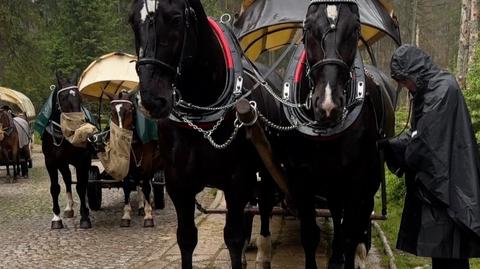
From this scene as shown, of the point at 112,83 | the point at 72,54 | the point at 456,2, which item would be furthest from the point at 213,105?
the point at 456,2

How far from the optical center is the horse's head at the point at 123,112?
8.52 metres

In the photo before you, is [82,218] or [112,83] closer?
[82,218]

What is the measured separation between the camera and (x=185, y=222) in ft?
13.8

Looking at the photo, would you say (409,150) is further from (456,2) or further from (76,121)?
Result: (456,2)

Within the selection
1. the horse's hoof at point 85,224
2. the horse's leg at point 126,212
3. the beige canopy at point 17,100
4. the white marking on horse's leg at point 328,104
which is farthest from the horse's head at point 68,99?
Answer: the beige canopy at point 17,100

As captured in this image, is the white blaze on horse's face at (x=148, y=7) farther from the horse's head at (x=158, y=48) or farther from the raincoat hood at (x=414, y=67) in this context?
the raincoat hood at (x=414, y=67)

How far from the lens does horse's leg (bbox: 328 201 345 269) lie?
14.6 feet

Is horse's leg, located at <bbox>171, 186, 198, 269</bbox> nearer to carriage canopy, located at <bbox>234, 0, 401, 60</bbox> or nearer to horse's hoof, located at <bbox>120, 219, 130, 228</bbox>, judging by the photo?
carriage canopy, located at <bbox>234, 0, 401, 60</bbox>

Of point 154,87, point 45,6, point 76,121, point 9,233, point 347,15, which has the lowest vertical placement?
point 9,233

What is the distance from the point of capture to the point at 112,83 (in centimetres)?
1045

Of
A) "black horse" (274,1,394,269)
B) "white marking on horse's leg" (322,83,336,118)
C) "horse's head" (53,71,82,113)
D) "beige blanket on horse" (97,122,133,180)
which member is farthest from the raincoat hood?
"horse's head" (53,71,82,113)

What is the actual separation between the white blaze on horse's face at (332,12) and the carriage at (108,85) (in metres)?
5.50

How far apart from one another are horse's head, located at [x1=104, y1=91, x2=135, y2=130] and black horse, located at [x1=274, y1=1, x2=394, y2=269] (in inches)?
180

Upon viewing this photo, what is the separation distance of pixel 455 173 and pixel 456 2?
3620 cm
